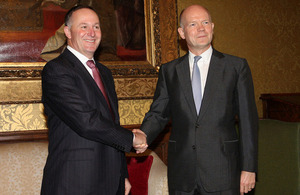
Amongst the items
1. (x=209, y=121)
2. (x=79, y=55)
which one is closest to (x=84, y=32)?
(x=79, y=55)

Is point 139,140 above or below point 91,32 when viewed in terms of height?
below

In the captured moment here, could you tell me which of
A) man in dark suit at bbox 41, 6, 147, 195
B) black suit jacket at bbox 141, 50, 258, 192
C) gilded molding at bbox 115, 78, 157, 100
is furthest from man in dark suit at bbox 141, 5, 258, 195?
gilded molding at bbox 115, 78, 157, 100

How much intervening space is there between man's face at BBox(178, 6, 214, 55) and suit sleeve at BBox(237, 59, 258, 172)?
0.38 m

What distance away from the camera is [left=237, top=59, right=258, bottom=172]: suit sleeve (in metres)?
2.20

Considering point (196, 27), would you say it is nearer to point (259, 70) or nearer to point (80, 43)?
point (80, 43)

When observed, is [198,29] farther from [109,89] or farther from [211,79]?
[109,89]

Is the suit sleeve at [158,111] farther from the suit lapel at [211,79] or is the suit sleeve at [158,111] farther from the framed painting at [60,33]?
the framed painting at [60,33]

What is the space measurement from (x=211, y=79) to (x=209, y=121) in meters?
0.30

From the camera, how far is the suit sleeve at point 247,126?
2.20m

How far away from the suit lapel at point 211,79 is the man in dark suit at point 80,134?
558mm

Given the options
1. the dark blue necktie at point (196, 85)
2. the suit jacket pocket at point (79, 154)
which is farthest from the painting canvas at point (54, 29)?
the suit jacket pocket at point (79, 154)

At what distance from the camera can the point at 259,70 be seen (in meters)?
4.80

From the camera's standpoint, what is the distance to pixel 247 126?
2227mm

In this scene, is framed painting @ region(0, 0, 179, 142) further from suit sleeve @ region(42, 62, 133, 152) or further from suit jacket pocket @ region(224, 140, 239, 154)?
suit jacket pocket @ region(224, 140, 239, 154)
